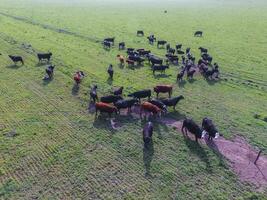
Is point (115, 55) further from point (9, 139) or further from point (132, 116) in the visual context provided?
point (9, 139)

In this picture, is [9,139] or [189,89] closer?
[9,139]

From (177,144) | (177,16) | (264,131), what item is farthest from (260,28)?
(177,144)

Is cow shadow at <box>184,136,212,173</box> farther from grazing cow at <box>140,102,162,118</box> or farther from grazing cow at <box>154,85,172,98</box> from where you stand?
grazing cow at <box>154,85,172,98</box>

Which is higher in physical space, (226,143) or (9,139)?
(226,143)

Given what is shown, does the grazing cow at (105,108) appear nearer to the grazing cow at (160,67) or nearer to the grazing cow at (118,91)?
the grazing cow at (118,91)

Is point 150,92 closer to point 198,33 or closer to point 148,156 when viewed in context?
point 148,156

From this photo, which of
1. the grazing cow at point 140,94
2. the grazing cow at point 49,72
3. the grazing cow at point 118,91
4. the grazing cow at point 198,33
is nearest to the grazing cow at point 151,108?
the grazing cow at point 140,94

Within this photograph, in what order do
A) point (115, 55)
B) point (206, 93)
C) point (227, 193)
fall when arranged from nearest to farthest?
point (227, 193) < point (206, 93) < point (115, 55)
